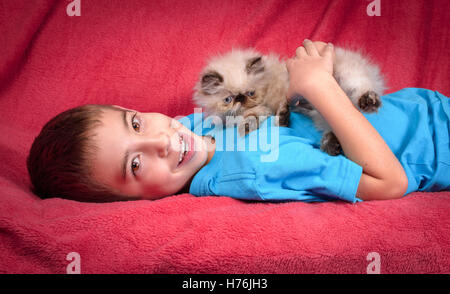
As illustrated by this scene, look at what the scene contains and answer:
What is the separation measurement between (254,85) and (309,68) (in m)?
0.32

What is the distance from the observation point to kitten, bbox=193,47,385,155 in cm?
119

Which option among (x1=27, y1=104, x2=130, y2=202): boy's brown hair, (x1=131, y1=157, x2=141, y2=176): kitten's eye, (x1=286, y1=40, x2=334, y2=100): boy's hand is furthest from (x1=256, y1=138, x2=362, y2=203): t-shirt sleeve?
(x1=27, y1=104, x2=130, y2=202): boy's brown hair

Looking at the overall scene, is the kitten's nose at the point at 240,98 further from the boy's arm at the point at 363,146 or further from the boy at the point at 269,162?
the boy's arm at the point at 363,146

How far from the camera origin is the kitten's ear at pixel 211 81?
4.33ft

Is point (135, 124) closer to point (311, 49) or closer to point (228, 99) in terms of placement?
point (228, 99)

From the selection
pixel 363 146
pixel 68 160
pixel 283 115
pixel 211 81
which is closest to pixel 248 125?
pixel 283 115

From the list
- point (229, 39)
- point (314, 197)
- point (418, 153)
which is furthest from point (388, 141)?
point (229, 39)

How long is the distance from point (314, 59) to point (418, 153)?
48 cm

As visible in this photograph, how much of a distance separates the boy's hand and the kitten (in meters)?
0.07

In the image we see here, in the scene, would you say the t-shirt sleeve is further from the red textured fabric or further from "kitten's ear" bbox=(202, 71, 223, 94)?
"kitten's ear" bbox=(202, 71, 223, 94)

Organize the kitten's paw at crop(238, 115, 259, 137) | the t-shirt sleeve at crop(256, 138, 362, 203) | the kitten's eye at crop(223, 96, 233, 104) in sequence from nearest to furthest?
the t-shirt sleeve at crop(256, 138, 362, 203)
the kitten's paw at crop(238, 115, 259, 137)
the kitten's eye at crop(223, 96, 233, 104)

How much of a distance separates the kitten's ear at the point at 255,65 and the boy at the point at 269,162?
0.19 metres

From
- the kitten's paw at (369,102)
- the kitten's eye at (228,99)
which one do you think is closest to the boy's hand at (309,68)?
the kitten's paw at (369,102)
